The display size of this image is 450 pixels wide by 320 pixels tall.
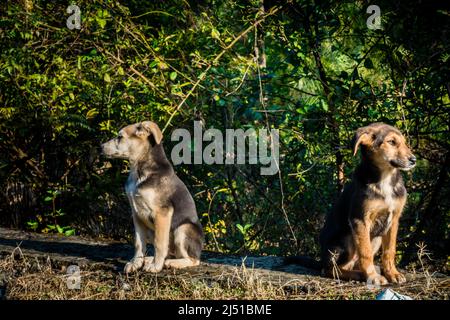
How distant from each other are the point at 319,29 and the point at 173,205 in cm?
362

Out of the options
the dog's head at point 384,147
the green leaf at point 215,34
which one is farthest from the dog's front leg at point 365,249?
the green leaf at point 215,34

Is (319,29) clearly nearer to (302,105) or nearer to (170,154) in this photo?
(302,105)

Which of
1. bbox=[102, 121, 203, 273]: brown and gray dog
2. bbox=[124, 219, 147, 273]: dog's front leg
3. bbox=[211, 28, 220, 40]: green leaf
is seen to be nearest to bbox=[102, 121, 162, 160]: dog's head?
bbox=[102, 121, 203, 273]: brown and gray dog

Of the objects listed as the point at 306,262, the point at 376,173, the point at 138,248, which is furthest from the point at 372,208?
the point at 138,248

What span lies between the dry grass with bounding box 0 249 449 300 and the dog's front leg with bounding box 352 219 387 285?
15 cm

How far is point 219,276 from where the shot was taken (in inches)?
306

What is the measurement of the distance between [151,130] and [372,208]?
2.66 meters

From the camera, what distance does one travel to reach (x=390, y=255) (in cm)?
757

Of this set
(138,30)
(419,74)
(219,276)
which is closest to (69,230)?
(138,30)

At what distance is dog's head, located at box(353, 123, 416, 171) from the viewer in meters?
7.27

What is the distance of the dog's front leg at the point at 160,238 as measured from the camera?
26.2 feet

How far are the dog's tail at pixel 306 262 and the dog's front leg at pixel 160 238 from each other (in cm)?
152

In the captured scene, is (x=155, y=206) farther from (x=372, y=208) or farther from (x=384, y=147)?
(x=384, y=147)

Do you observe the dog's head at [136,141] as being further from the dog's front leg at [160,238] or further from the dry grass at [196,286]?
the dry grass at [196,286]
